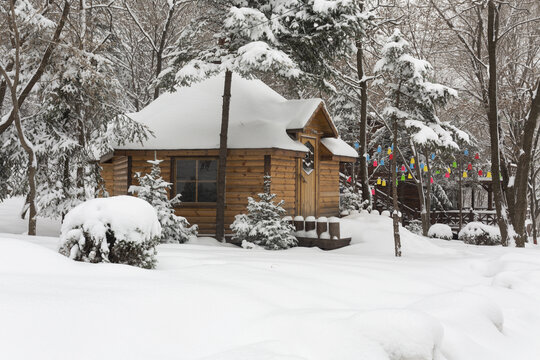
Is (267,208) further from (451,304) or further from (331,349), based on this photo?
(331,349)

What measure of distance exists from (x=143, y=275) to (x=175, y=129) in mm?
10758

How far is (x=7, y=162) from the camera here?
1792cm

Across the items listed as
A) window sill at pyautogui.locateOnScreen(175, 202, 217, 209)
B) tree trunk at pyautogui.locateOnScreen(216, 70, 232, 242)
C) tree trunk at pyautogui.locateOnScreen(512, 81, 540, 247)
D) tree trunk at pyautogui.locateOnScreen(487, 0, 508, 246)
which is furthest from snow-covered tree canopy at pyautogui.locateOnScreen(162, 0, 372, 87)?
tree trunk at pyautogui.locateOnScreen(512, 81, 540, 247)

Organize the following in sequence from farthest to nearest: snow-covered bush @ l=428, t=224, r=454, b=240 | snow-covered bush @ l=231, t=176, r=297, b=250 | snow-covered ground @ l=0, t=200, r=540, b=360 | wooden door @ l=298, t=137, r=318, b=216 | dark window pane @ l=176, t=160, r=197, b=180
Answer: snow-covered bush @ l=428, t=224, r=454, b=240, wooden door @ l=298, t=137, r=318, b=216, dark window pane @ l=176, t=160, r=197, b=180, snow-covered bush @ l=231, t=176, r=297, b=250, snow-covered ground @ l=0, t=200, r=540, b=360

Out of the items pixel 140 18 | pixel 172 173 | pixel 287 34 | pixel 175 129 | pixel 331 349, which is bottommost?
pixel 331 349

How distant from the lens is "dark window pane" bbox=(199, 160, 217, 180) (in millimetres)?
15961

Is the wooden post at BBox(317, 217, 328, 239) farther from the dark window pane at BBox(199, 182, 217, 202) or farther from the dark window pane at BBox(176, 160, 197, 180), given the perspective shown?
the dark window pane at BBox(176, 160, 197, 180)

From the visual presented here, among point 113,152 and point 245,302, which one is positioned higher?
point 113,152

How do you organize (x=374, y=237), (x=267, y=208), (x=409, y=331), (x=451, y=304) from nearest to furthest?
(x=409, y=331), (x=451, y=304), (x=267, y=208), (x=374, y=237)

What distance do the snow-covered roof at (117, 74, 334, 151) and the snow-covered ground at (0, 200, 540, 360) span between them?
Result: 7.40 meters

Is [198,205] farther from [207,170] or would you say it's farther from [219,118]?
[219,118]

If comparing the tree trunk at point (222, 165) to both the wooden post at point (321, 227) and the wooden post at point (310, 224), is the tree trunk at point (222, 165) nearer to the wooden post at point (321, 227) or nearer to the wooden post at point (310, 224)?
the wooden post at point (310, 224)

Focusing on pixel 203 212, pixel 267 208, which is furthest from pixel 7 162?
pixel 267 208

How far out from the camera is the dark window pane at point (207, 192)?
16.0 meters
